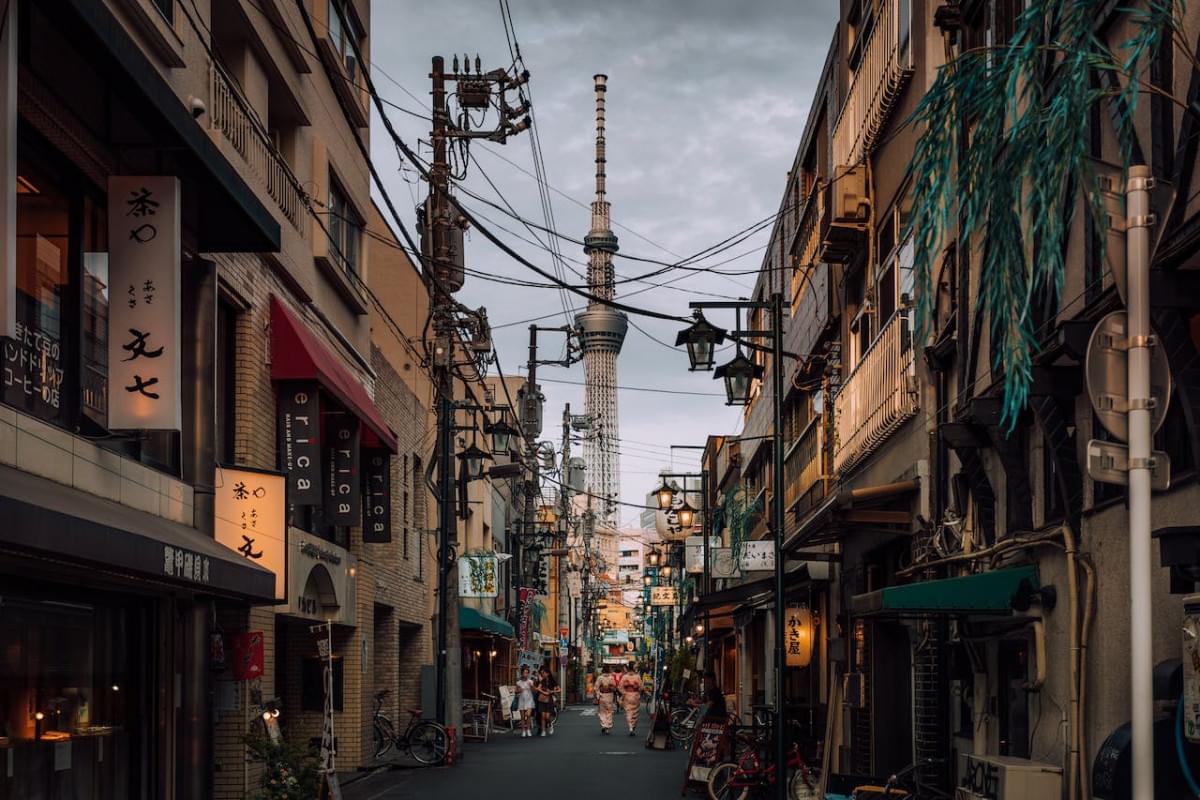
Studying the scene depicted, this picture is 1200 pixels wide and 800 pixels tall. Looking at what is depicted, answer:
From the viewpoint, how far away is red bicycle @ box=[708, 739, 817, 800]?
19594 mm

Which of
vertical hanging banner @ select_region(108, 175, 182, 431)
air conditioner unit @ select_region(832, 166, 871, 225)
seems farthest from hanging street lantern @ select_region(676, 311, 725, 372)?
vertical hanging banner @ select_region(108, 175, 182, 431)

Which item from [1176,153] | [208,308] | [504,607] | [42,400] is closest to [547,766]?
[208,308]

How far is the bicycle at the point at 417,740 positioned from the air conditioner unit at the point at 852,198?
541 inches

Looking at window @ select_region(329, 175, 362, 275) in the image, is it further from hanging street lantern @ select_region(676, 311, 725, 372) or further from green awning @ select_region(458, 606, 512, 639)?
green awning @ select_region(458, 606, 512, 639)

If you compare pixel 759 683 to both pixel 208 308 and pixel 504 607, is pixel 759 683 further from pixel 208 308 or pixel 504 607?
pixel 208 308

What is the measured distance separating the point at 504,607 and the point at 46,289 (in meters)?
52.8

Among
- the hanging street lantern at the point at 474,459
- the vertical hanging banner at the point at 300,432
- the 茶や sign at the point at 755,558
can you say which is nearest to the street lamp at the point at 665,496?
the hanging street lantern at the point at 474,459

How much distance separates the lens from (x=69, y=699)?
536 inches

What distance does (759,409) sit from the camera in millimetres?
41094

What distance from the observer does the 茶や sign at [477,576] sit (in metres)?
43.6

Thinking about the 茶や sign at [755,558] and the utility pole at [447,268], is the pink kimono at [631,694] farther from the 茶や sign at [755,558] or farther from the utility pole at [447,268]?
the 茶や sign at [755,558]

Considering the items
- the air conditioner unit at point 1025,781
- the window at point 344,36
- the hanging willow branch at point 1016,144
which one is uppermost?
the window at point 344,36

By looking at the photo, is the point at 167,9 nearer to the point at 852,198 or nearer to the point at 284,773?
the point at 284,773

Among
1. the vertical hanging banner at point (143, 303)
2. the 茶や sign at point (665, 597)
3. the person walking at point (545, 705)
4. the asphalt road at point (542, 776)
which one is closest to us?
the vertical hanging banner at point (143, 303)
